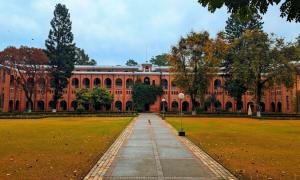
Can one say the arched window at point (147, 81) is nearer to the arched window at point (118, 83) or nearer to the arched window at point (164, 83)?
the arched window at point (164, 83)

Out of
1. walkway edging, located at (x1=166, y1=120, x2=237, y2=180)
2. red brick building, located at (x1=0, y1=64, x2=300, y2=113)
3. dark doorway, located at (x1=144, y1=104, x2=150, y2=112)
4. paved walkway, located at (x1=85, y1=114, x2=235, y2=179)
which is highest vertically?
red brick building, located at (x1=0, y1=64, x2=300, y2=113)

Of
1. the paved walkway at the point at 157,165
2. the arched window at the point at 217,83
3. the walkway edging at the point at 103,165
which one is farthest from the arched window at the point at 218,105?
the walkway edging at the point at 103,165

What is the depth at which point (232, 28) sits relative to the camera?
6350 centimetres

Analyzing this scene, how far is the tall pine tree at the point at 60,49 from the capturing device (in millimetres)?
61062

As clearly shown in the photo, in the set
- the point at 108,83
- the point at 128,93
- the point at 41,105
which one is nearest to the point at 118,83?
the point at 108,83

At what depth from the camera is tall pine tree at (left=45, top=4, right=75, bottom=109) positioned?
61.1m

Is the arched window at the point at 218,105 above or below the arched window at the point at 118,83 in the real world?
below

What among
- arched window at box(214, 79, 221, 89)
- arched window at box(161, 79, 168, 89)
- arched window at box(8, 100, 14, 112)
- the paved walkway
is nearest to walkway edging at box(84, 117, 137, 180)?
the paved walkway

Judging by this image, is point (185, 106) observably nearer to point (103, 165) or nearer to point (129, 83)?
point (129, 83)

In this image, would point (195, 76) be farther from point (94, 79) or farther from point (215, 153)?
point (215, 153)

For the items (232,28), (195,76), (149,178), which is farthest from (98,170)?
(232,28)

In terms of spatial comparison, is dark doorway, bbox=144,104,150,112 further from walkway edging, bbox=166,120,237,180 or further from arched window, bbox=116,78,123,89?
walkway edging, bbox=166,120,237,180

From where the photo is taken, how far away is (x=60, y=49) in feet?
203

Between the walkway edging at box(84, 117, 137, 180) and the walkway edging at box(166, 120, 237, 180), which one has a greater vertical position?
the walkway edging at box(84, 117, 137, 180)
